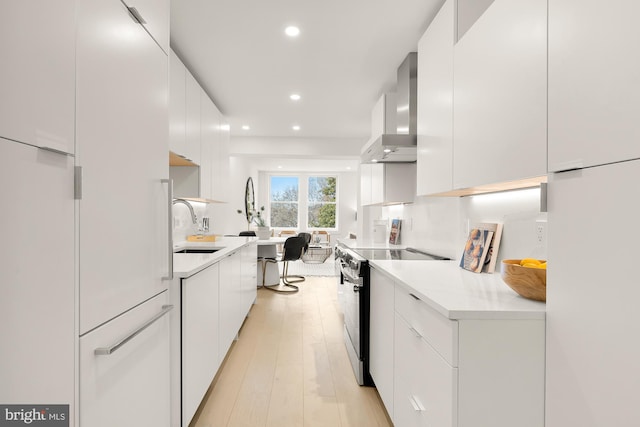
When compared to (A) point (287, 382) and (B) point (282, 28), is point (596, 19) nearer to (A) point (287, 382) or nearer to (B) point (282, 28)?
(B) point (282, 28)

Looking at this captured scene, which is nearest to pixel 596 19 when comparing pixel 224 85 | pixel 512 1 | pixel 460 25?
pixel 512 1

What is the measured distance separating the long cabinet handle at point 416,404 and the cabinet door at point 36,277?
1148 mm

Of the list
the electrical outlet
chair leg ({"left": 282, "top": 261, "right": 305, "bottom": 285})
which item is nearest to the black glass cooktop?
the electrical outlet

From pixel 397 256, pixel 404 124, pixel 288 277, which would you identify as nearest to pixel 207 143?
pixel 404 124

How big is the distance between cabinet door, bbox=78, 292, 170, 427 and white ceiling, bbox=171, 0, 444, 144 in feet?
6.02

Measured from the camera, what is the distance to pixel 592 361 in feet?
2.76

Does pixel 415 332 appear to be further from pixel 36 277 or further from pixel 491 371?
pixel 36 277

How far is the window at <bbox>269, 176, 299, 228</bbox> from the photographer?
958cm

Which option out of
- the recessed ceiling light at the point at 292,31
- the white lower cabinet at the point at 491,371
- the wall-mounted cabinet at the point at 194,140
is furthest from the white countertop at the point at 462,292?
the wall-mounted cabinet at the point at 194,140

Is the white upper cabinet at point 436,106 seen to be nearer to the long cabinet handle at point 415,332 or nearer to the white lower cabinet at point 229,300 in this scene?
the long cabinet handle at point 415,332

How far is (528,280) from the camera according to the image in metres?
1.15

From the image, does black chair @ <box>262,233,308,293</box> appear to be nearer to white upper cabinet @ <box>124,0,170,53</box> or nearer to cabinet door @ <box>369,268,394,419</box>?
cabinet door @ <box>369,268,394,419</box>

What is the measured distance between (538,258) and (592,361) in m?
0.75

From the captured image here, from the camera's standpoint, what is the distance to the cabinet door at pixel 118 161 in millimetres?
953
